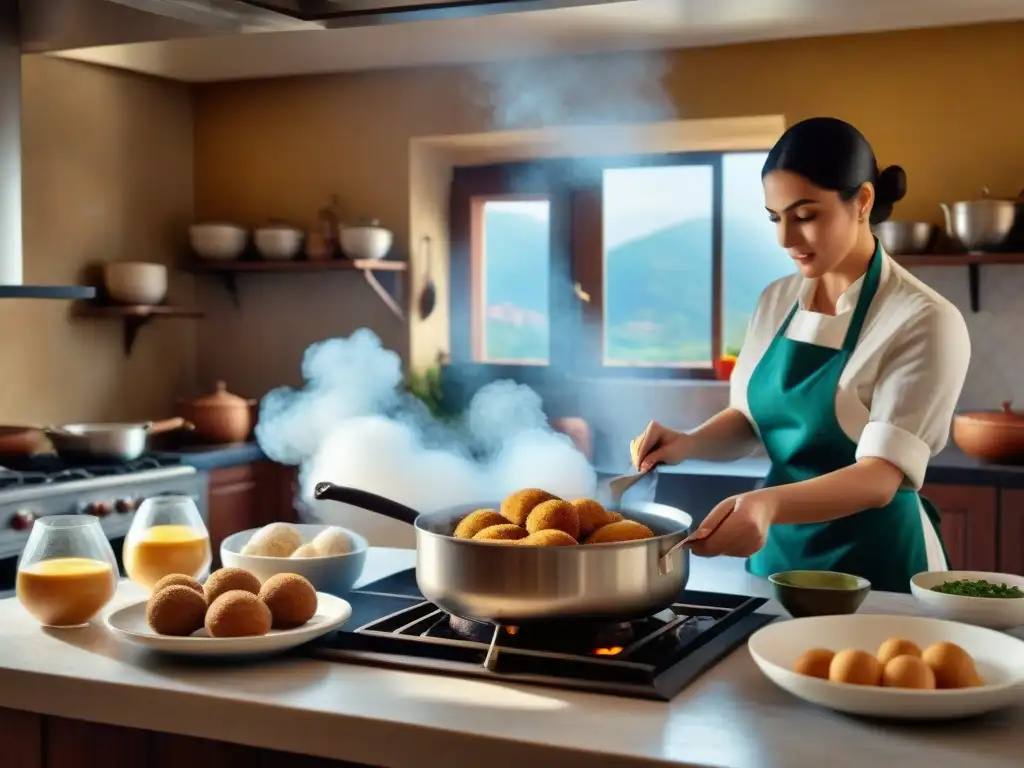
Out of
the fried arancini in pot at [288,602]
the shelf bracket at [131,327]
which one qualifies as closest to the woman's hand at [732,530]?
the fried arancini in pot at [288,602]

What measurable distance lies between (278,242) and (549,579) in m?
3.51

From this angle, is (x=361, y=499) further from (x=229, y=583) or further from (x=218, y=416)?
(x=218, y=416)

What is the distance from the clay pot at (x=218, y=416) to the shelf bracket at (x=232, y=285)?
65 centimetres

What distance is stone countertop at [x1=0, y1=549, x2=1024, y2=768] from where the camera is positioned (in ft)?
4.09

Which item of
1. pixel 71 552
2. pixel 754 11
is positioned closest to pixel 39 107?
pixel 754 11

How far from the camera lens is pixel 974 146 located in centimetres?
398

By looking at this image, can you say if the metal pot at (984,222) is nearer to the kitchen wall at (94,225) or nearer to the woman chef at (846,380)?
the woman chef at (846,380)

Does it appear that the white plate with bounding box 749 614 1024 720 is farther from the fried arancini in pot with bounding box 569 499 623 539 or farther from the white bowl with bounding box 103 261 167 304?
the white bowl with bounding box 103 261 167 304

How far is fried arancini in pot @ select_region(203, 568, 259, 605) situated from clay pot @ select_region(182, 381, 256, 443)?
2.96 meters

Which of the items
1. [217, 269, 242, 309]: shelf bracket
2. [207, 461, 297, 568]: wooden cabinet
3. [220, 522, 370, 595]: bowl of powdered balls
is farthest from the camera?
[217, 269, 242, 309]: shelf bracket

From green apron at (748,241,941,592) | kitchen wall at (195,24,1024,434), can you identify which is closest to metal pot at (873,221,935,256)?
kitchen wall at (195,24,1024,434)

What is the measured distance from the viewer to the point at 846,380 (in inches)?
88.0

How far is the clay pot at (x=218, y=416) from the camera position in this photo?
4555mm

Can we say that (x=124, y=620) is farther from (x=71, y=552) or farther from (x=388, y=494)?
(x=388, y=494)
